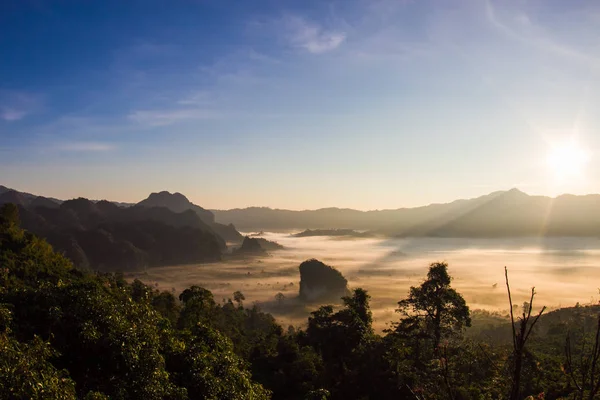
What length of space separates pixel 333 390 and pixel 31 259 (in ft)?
120

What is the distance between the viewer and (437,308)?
33.4 m

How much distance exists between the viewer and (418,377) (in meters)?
27.0

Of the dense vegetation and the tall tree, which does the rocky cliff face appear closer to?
the dense vegetation

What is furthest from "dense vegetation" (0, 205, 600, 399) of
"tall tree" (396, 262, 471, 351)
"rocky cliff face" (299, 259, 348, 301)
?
"rocky cliff face" (299, 259, 348, 301)

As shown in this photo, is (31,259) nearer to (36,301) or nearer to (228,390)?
(36,301)

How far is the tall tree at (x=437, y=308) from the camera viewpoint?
33.0 m

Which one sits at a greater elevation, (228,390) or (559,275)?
(228,390)

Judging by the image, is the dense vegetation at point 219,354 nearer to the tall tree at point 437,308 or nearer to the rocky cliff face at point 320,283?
the tall tree at point 437,308

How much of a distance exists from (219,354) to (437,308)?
21437mm

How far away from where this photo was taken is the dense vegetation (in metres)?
12.7

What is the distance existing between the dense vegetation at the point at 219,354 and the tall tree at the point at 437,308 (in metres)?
0.09

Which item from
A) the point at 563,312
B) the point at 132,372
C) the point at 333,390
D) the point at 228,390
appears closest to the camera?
the point at 132,372

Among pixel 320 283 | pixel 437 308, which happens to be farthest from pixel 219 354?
pixel 320 283

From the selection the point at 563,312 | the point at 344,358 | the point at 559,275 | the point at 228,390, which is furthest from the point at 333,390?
the point at 559,275
